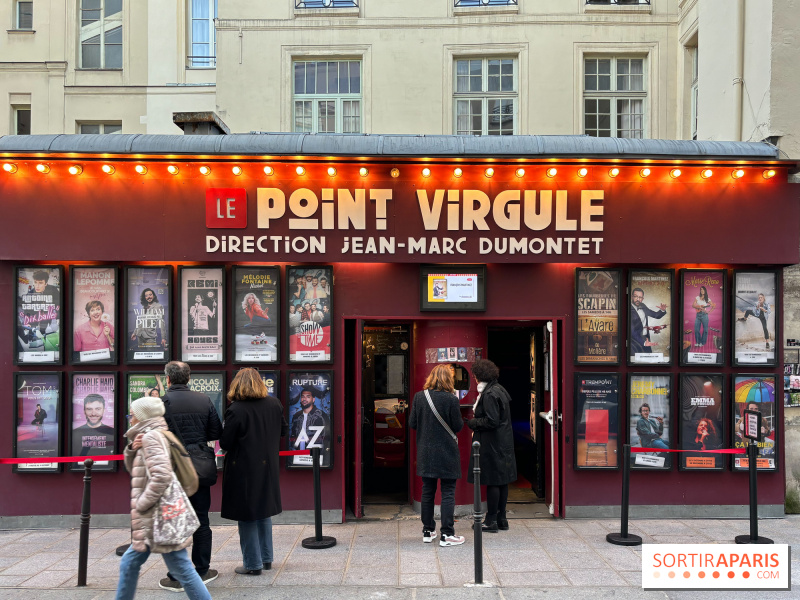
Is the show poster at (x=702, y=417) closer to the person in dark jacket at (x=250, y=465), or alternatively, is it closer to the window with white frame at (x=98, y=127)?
the person in dark jacket at (x=250, y=465)

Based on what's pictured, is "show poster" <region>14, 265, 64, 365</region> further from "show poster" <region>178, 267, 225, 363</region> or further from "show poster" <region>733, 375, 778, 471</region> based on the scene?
"show poster" <region>733, 375, 778, 471</region>

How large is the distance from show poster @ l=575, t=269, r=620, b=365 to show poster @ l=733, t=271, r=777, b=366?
61.3 inches

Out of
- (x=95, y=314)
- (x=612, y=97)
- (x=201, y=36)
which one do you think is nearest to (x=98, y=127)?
(x=201, y=36)

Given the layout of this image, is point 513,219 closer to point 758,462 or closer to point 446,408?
point 446,408

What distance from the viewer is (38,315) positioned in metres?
8.19

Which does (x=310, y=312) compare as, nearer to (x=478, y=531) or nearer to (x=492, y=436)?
(x=492, y=436)

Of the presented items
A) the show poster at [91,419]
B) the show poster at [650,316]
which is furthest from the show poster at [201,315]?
the show poster at [650,316]

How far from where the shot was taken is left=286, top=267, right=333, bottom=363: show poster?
8.38m

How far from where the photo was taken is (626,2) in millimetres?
12227

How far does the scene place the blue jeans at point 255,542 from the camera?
6.28 metres

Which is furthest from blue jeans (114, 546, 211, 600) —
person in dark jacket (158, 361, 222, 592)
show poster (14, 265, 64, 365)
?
show poster (14, 265, 64, 365)

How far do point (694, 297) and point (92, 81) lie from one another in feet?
47.4

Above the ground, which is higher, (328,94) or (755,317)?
(328,94)

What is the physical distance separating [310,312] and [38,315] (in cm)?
340
